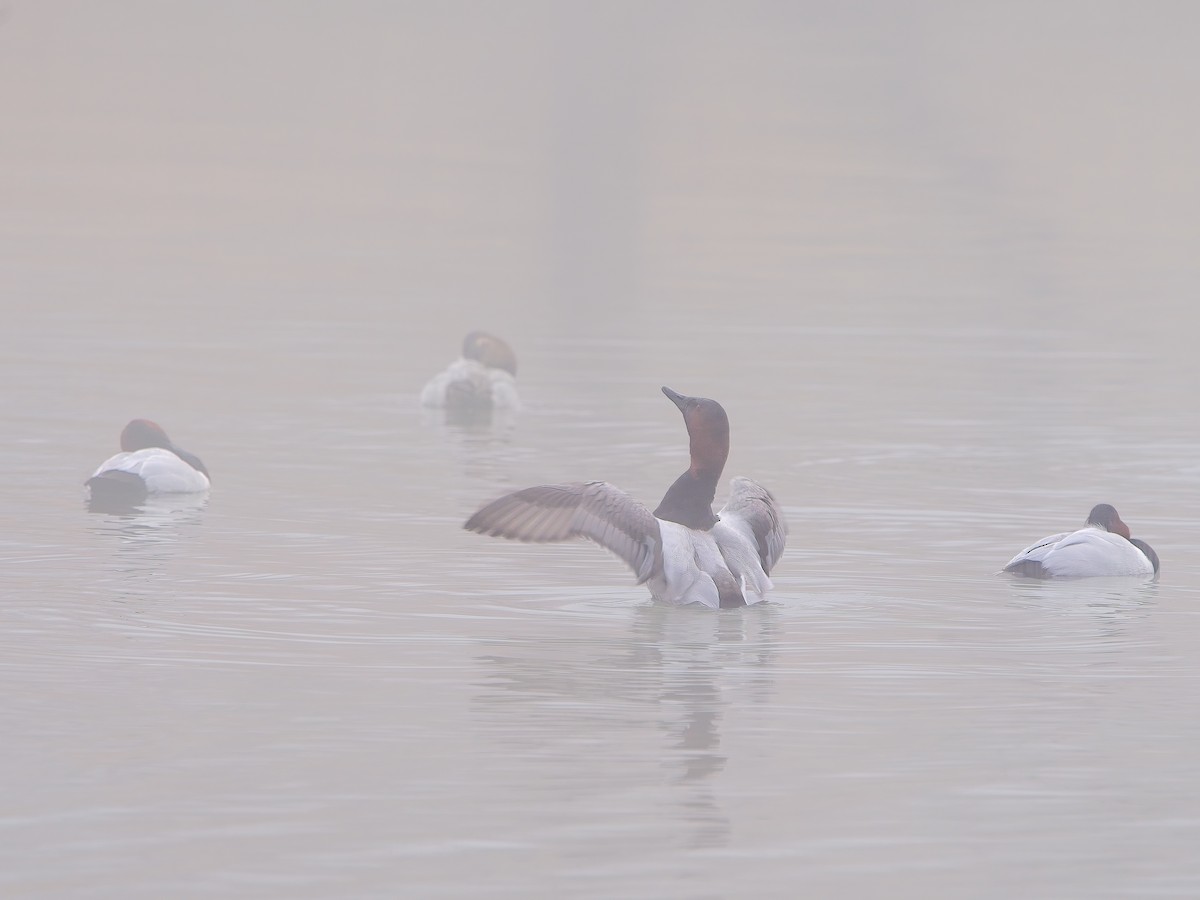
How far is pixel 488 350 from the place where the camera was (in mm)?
23578

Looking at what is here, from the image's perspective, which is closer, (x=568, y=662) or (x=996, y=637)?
(x=568, y=662)

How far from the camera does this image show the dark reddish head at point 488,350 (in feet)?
77.4

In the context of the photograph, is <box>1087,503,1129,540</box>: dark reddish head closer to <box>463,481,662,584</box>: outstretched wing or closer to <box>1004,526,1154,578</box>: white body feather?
<box>1004,526,1154,578</box>: white body feather

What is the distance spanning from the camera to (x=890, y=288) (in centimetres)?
3578

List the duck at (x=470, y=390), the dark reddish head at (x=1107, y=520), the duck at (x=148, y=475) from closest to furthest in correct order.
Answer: the dark reddish head at (x=1107, y=520)
the duck at (x=148, y=475)
the duck at (x=470, y=390)

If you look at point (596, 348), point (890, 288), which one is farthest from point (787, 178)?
point (596, 348)

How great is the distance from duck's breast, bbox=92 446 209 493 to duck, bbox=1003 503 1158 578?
5.55 m

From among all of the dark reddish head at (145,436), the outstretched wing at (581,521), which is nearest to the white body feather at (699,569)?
the outstretched wing at (581,521)

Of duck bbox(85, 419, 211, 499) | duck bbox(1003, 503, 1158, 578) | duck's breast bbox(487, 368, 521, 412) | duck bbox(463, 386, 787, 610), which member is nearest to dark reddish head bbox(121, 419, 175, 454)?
duck bbox(85, 419, 211, 499)

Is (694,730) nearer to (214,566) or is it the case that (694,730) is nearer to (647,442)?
(214,566)

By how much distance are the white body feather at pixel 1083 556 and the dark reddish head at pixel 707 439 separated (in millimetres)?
1829

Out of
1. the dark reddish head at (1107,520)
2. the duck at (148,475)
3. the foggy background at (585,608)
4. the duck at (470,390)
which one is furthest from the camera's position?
the duck at (470,390)

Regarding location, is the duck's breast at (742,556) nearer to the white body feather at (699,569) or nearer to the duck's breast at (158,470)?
the white body feather at (699,569)

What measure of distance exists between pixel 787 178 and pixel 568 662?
178 ft
